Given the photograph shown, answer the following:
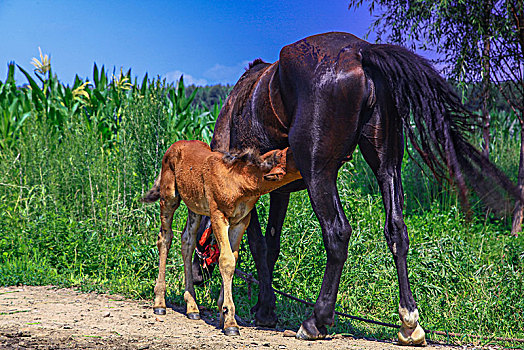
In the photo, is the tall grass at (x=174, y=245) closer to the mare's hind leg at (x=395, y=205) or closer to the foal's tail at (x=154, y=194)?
the mare's hind leg at (x=395, y=205)

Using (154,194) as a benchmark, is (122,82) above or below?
above

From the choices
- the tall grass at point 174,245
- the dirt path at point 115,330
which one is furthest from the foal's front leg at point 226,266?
the tall grass at point 174,245

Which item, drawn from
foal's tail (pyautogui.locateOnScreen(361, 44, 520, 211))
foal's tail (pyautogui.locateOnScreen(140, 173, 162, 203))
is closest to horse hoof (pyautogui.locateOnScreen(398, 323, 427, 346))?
foal's tail (pyautogui.locateOnScreen(361, 44, 520, 211))

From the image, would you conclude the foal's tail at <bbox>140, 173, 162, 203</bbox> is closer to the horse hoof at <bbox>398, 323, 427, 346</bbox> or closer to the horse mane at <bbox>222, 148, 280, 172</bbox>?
the horse mane at <bbox>222, 148, 280, 172</bbox>

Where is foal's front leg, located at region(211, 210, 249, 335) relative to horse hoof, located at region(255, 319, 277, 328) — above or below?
above

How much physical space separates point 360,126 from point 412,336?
65.9 inches

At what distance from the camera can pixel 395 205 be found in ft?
13.7

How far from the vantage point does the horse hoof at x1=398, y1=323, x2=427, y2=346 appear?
13.3 feet

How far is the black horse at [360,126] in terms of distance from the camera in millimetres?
3783

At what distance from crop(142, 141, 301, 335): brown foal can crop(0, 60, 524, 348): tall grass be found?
974mm

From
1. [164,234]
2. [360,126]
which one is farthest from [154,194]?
[360,126]

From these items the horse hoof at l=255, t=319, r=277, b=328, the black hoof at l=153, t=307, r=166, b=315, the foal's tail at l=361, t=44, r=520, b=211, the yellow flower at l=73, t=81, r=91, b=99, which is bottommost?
the horse hoof at l=255, t=319, r=277, b=328

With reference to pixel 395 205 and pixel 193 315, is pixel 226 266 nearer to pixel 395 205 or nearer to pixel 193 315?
pixel 193 315

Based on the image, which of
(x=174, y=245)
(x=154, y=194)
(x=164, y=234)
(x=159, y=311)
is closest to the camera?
(x=159, y=311)
